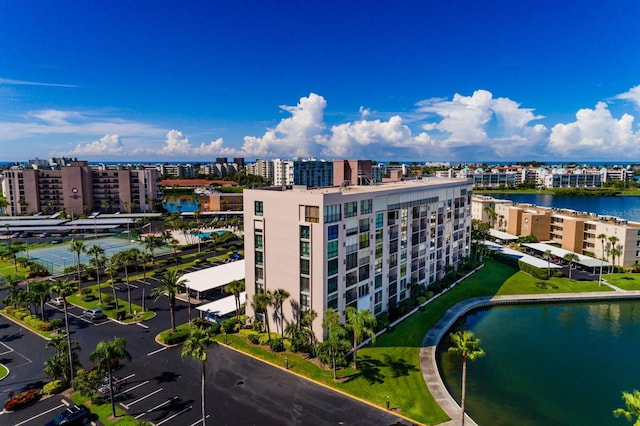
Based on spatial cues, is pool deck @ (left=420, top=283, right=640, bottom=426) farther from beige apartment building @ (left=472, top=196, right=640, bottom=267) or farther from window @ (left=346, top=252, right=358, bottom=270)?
beige apartment building @ (left=472, top=196, right=640, bottom=267)

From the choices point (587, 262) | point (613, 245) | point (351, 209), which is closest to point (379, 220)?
point (351, 209)

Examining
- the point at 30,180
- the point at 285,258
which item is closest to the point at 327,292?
the point at 285,258

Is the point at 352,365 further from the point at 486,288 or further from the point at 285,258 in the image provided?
the point at 486,288

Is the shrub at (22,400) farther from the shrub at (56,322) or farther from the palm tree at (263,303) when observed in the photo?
the palm tree at (263,303)

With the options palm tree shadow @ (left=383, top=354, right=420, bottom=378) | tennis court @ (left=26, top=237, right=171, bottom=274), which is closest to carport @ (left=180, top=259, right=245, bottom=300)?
palm tree shadow @ (left=383, top=354, right=420, bottom=378)

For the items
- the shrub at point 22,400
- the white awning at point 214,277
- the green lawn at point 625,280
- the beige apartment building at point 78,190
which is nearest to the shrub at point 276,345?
the white awning at point 214,277

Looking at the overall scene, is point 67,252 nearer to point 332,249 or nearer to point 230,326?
point 230,326
